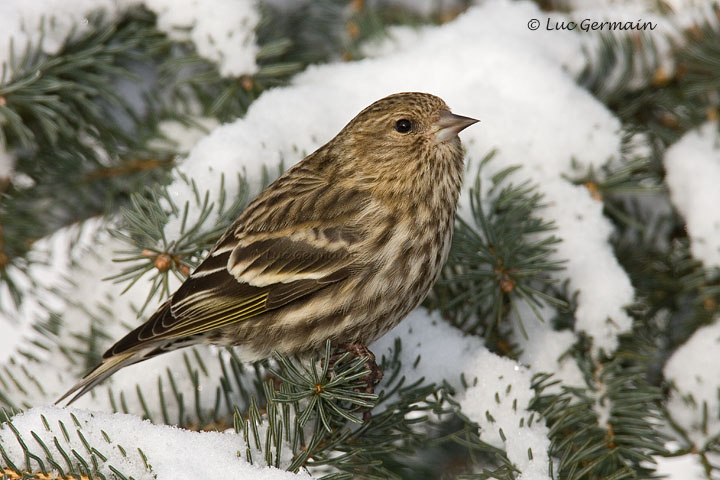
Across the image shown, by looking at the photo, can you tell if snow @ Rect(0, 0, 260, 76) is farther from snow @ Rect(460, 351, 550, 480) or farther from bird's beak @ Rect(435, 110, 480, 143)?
snow @ Rect(460, 351, 550, 480)

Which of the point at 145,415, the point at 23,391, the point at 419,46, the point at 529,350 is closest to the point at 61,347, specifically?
the point at 23,391

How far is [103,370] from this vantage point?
2604mm

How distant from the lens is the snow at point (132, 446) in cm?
196

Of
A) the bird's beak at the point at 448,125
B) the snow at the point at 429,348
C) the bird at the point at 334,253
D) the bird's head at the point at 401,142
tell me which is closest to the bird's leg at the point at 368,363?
the bird at the point at 334,253

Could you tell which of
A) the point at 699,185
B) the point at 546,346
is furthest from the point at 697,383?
the point at 699,185

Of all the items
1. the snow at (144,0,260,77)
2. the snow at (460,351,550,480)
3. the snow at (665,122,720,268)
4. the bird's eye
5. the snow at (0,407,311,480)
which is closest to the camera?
the snow at (0,407,311,480)

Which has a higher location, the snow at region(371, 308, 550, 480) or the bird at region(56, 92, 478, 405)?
the bird at region(56, 92, 478, 405)

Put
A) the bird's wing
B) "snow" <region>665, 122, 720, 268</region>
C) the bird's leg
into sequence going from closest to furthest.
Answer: the bird's leg, the bird's wing, "snow" <region>665, 122, 720, 268</region>

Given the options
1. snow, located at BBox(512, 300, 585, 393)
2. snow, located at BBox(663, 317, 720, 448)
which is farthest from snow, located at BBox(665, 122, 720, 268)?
snow, located at BBox(512, 300, 585, 393)

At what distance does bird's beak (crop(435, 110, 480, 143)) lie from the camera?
2.79 metres

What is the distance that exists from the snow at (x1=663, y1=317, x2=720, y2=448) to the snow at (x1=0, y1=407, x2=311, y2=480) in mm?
1475

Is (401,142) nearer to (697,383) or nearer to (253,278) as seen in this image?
(253,278)

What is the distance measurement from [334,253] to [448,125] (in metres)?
0.64

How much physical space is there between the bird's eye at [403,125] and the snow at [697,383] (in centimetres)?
136
